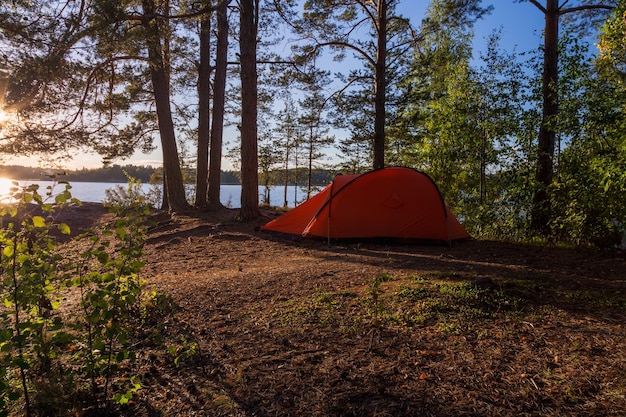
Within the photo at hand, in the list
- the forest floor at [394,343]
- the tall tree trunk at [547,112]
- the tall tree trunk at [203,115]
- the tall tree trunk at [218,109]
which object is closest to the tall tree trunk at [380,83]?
the tall tree trunk at [547,112]

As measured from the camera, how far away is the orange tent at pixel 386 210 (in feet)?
24.0

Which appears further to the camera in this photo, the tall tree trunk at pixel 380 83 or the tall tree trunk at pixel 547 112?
the tall tree trunk at pixel 380 83

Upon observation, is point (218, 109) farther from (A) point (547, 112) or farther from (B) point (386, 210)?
(A) point (547, 112)

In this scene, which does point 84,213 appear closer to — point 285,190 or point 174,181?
point 174,181

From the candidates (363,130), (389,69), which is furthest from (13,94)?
(363,130)

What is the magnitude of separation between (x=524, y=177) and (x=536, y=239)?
4.00 ft

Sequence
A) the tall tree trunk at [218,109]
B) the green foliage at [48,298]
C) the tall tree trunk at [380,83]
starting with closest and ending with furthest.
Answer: the green foliage at [48,298] → the tall tree trunk at [380,83] → the tall tree trunk at [218,109]

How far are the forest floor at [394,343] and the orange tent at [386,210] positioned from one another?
208 cm

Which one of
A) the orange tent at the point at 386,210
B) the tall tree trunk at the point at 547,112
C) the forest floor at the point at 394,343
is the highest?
the tall tree trunk at the point at 547,112

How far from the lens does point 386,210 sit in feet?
24.5

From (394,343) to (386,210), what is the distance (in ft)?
Answer: 15.9

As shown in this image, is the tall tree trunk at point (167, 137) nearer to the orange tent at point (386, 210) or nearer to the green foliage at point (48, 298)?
the orange tent at point (386, 210)

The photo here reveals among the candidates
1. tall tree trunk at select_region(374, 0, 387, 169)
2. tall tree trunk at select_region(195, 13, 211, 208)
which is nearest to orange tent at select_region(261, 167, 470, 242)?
tall tree trunk at select_region(374, 0, 387, 169)

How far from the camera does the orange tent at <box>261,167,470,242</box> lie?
7324 mm
